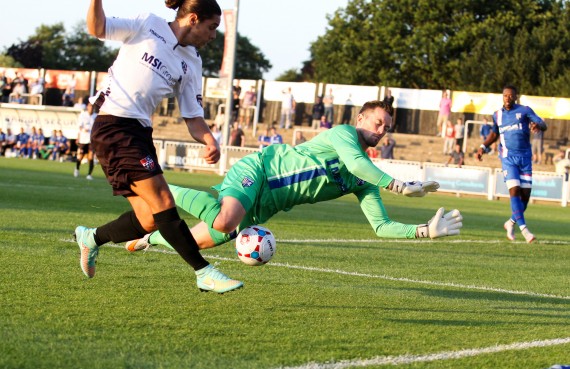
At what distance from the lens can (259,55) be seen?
4247 inches

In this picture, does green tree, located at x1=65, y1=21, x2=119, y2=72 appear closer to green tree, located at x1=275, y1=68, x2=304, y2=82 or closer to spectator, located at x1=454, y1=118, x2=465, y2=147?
green tree, located at x1=275, y1=68, x2=304, y2=82

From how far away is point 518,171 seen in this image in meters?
15.3

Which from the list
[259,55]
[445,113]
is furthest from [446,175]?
[259,55]

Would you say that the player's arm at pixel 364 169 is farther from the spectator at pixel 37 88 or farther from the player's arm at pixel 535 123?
→ the spectator at pixel 37 88

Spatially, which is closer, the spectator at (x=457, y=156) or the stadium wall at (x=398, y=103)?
the spectator at (x=457, y=156)

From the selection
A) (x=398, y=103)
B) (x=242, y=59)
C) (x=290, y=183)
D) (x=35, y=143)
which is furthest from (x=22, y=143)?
Answer: (x=242, y=59)

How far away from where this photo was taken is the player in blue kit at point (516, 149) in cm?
1508

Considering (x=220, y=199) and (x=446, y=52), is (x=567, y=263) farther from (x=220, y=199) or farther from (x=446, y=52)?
(x=446, y=52)

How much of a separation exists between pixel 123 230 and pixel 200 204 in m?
0.57

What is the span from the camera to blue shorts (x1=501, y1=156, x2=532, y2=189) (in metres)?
15.2

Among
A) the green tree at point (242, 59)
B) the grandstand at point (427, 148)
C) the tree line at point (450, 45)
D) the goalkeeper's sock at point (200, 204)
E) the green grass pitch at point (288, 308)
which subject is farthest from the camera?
the green tree at point (242, 59)

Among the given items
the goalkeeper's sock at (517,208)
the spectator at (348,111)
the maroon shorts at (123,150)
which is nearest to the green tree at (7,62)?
the spectator at (348,111)

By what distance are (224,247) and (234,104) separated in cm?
3282

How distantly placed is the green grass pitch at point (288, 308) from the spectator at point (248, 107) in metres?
32.9
